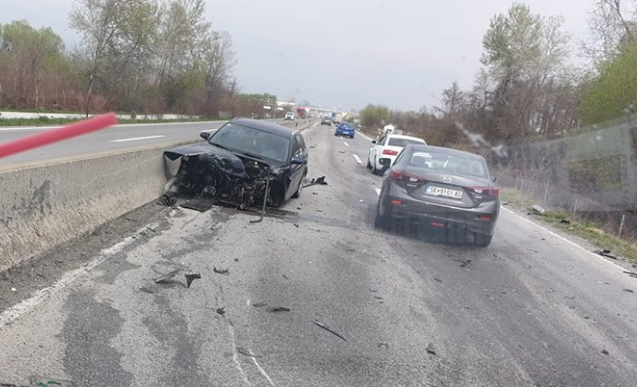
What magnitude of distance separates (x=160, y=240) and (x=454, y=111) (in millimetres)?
39673

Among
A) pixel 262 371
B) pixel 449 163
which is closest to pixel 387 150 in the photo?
pixel 449 163

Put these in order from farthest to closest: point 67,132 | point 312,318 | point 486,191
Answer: point 486,191
point 312,318
point 67,132

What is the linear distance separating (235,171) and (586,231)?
8.11 m

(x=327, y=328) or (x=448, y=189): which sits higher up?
(x=448, y=189)

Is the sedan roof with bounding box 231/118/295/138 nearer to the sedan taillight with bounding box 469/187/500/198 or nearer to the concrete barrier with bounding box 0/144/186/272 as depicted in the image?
the concrete barrier with bounding box 0/144/186/272

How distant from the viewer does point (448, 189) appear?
8.67 metres

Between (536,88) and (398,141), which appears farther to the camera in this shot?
(536,88)

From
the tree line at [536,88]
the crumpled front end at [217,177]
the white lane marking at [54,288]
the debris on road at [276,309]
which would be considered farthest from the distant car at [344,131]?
the debris on road at [276,309]

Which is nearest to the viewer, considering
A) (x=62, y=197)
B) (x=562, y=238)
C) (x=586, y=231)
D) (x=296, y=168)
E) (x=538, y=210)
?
(x=62, y=197)

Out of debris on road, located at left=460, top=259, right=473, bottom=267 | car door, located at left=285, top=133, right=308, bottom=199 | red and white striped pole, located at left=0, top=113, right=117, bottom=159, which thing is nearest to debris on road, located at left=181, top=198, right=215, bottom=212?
car door, located at left=285, top=133, right=308, bottom=199

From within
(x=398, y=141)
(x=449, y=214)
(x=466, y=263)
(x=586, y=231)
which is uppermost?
(x=398, y=141)

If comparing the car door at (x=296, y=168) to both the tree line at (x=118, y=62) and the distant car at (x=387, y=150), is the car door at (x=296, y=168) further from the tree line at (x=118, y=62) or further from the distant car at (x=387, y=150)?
the tree line at (x=118, y=62)

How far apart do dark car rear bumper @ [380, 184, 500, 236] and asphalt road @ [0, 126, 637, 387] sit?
482 millimetres

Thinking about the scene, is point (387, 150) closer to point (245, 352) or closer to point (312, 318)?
point (312, 318)
